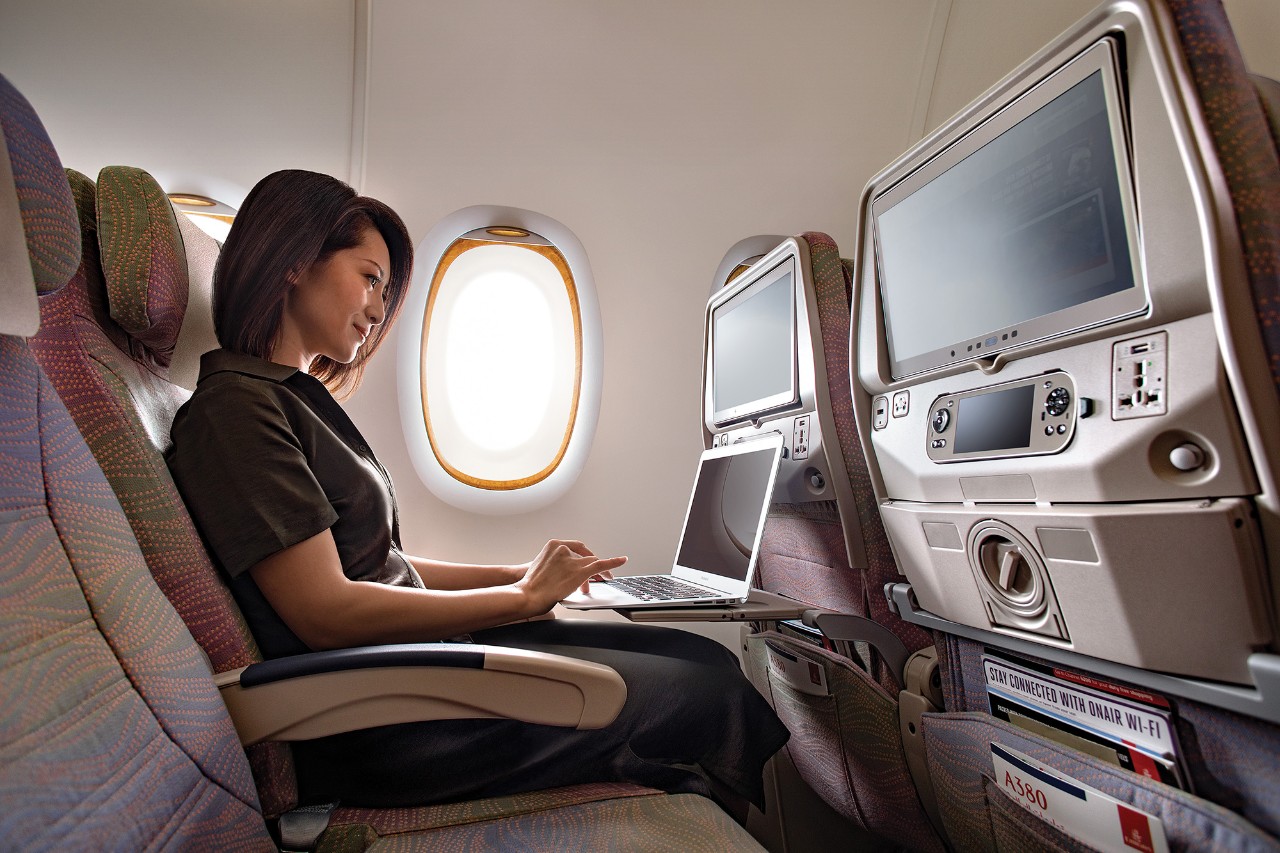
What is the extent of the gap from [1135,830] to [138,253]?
1.61 m

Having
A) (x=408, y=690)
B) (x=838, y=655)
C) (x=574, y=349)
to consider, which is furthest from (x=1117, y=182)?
(x=574, y=349)

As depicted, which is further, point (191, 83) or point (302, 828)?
point (191, 83)

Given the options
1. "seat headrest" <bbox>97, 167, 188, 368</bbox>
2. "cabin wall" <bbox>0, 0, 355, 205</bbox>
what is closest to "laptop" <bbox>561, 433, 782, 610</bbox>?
"seat headrest" <bbox>97, 167, 188, 368</bbox>

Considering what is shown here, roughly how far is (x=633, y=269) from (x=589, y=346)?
0.35 metres

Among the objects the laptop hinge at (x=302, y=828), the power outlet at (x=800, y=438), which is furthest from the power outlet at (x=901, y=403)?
the laptop hinge at (x=302, y=828)

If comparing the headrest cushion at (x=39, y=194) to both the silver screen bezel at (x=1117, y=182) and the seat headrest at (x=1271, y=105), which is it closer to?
the silver screen bezel at (x=1117, y=182)

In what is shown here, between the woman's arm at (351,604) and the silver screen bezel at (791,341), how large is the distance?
0.79 m

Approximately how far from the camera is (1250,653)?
2.56 feet

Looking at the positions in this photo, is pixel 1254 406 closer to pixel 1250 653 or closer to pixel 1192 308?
pixel 1192 308

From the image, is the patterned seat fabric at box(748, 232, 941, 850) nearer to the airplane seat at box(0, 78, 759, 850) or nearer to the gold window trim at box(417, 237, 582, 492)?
the airplane seat at box(0, 78, 759, 850)

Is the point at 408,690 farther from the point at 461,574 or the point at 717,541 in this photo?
the point at 717,541

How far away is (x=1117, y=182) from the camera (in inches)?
35.2

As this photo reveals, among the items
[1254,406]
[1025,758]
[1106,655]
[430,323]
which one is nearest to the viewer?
[1254,406]

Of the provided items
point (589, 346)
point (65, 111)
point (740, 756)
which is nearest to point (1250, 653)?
point (740, 756)
